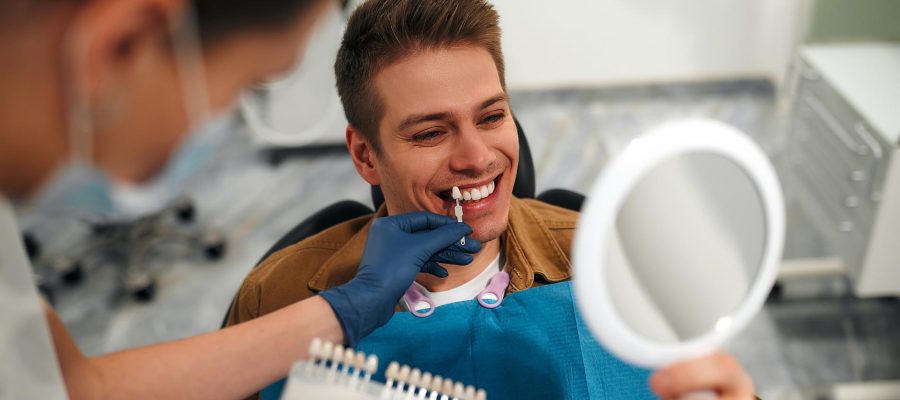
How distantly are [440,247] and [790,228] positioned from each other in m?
1.95

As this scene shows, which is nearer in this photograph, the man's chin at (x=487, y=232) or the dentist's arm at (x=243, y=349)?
the dentist's arm at (x=243, y=349)

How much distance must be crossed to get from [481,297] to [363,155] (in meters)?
0.27

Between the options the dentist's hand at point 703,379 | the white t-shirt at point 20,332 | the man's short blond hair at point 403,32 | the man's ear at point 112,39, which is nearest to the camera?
the man's ear at point 112,39

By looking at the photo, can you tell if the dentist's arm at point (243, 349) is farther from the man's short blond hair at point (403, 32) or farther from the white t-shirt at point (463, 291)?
the man's short blond hair at point (403, 32)

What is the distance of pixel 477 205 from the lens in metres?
1.02

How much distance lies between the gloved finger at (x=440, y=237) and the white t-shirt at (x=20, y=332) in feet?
1.50

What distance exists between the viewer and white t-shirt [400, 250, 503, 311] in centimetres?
108

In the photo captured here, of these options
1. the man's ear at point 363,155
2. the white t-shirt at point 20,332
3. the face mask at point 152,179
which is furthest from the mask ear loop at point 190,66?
the man's ear at point 363,155

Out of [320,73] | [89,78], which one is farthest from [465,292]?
[89,78]

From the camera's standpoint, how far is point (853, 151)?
1684 mm

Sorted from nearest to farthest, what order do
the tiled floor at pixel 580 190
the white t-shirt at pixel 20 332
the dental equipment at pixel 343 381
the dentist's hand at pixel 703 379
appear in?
1. the white t-shirt at pixel 20 332
2. the dentist's hand at pixel 703 379
3. the dental equipment at pixel 343 381
4. the tiled floor at pixel 580 190

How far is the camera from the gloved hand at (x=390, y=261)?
3.12 feet

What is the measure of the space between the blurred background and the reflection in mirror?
37cm

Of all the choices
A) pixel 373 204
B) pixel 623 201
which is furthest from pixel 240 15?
pixel 373 204
